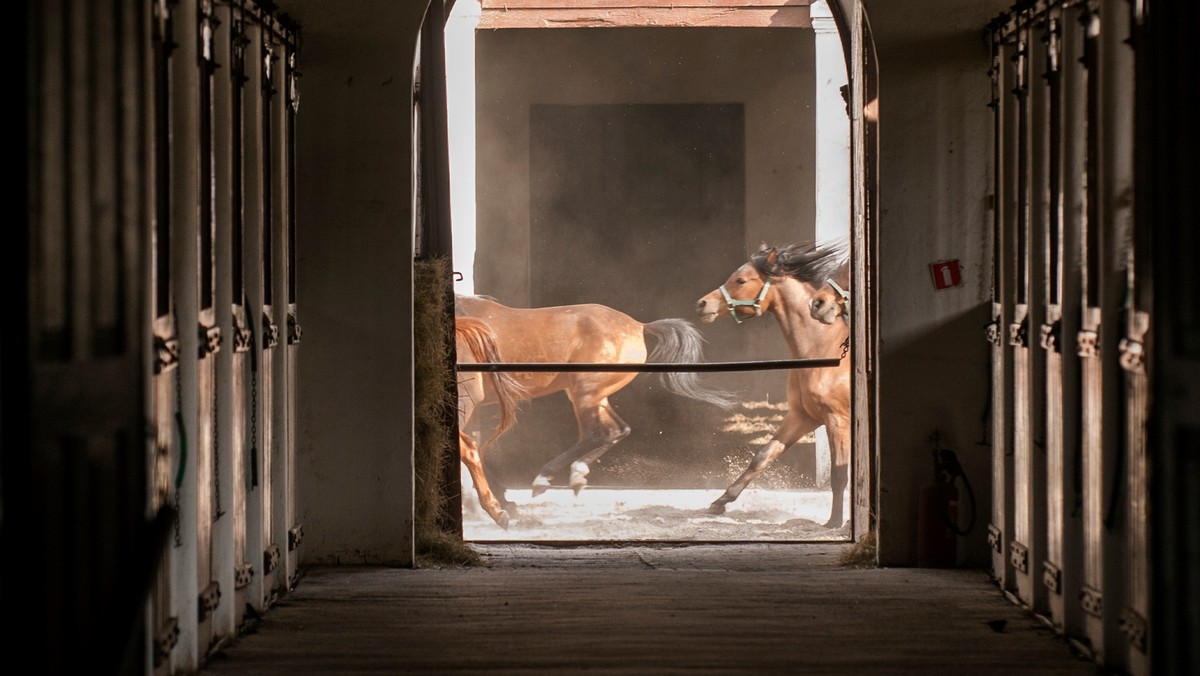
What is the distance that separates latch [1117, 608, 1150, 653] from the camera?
3.21m

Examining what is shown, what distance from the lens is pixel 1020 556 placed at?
4.25 metres

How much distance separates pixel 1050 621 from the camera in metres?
3.99

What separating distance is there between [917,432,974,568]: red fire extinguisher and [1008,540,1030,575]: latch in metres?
0.46

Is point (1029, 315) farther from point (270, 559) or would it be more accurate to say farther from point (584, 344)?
point (584, 344)

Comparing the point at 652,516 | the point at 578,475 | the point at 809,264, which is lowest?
the point at 652,516

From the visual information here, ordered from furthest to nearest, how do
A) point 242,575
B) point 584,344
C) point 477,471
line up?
1. point 584,344
2. point 477,471
3. point 242,575

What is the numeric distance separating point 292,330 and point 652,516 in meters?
6.83

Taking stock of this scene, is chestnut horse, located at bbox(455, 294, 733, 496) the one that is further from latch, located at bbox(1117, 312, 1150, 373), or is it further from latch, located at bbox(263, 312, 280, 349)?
latch, located at bbox(1117, 312, 1150, 373)

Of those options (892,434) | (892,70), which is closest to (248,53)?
(892,70)

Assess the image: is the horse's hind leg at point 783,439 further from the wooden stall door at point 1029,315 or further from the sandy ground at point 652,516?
the wooden stall door at point 1029,315

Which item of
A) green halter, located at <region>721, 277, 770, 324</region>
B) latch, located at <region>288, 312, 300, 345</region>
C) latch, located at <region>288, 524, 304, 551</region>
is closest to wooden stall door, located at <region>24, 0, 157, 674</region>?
latch, located at <region>288, 524, 304, 551</region>

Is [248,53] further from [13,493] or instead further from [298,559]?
[13,493]

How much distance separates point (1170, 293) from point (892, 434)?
2276 mm

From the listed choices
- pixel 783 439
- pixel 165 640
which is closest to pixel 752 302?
pixel 783 439
